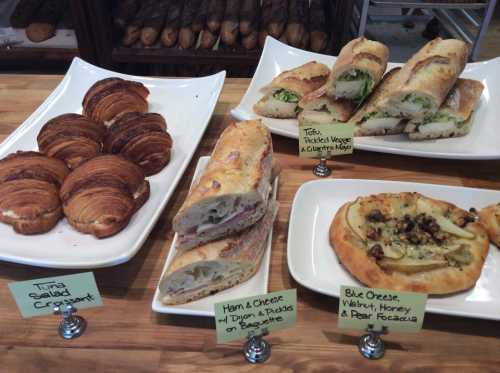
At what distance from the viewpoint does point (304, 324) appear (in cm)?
100

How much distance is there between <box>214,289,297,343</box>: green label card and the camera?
866 millimetres

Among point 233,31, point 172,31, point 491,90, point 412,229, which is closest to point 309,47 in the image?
point 233,31

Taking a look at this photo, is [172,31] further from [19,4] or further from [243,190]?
[243,190]

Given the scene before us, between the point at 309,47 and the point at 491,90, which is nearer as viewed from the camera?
the point at 491,90

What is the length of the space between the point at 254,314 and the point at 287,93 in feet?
3.00

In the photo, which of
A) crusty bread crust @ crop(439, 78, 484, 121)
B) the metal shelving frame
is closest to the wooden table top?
crusty bread crust @ crop(439, 78, 484, 121)

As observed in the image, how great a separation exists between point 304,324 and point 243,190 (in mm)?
322

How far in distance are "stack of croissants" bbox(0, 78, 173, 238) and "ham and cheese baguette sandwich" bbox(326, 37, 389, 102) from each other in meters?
0.58

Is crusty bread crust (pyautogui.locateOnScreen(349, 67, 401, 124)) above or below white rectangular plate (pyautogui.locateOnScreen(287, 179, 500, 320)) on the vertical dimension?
above

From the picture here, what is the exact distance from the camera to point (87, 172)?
120cm

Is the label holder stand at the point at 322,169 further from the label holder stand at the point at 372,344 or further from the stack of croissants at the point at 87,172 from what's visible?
the label holder stand at the point at 372,344

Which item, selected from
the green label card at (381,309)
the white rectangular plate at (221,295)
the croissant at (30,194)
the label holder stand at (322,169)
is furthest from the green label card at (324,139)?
the croissant at (30,194)

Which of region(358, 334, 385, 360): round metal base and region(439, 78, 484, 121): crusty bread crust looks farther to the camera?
region(439, 78, 484, 121): crusty bread crust

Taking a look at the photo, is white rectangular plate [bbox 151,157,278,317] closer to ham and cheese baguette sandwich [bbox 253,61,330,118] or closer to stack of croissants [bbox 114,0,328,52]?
ham and cheese baguette sandwich [bbox 253,61,330,118]
